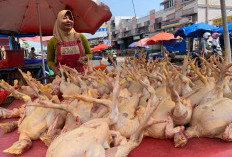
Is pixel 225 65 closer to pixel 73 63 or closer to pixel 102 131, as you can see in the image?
pixel 102 131

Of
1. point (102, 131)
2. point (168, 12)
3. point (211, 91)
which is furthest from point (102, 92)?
point (168, 12)

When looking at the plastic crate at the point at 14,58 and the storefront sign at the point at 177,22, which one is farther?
the storefront sign at the point at 177,22

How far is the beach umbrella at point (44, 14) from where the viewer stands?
3.32 m

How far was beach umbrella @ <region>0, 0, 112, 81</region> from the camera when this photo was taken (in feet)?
10.9

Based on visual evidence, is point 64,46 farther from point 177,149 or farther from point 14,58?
point 177,149

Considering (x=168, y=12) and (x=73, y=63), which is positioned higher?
(x=168, y=12)

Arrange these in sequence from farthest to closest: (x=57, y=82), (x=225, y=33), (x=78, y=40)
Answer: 1. (x=78, y=40)
2. (x=225, y=33)
3. (x=57, y=82)

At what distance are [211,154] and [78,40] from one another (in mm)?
2482

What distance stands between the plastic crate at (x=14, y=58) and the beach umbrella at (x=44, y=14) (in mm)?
539

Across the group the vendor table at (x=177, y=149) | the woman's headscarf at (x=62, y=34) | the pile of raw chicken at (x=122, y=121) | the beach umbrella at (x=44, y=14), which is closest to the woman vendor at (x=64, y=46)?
the woman's headscarf at (x=62, y=34)

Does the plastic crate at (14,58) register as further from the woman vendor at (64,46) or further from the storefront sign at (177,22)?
the storefront sign at (177,22)

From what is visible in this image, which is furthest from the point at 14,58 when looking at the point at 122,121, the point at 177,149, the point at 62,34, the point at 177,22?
the point at 177,22

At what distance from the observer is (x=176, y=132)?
0.93 m

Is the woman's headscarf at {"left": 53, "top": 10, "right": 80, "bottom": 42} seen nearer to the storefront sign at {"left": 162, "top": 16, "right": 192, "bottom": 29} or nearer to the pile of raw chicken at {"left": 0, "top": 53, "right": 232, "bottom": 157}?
the pile of raw chicken at {"left": 0, "top": 53, "right": 232, "bottom": 157}
